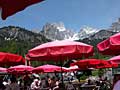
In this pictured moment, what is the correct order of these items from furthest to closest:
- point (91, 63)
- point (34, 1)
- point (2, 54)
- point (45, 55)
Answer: point (91, 63) < point (2, 54) < point (45, 55) < point (34, 1)

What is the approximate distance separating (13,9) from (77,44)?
17.1 ft

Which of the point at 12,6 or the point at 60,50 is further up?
the point at 60,50

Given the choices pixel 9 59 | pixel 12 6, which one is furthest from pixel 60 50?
pixel 12 6

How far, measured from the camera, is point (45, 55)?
25.3 ft

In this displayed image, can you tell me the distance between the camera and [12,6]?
9.00ft

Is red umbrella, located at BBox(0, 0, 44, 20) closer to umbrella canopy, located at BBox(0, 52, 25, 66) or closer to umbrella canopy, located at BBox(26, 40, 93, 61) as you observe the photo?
umbrella canopy, located at BBox(26, 40, 93, 61)

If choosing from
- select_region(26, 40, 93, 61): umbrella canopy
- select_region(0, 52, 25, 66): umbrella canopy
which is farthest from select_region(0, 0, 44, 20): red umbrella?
select_region(0, 52, 25, 66): umbrella canopy

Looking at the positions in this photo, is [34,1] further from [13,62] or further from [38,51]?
[13,62]

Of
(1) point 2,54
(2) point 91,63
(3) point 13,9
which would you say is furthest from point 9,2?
(2) point 91,63

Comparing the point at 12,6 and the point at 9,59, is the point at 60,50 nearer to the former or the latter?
the point at 9,59

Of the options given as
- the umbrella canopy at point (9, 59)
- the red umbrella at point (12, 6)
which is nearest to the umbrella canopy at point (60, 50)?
the umbrella canopy at point (9, 59)

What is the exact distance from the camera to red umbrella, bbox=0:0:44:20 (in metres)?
2.71

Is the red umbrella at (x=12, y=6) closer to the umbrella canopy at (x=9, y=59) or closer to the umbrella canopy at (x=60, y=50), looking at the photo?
the umbrella canopy at (x=60, y=50)

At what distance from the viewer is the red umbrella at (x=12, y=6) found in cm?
271
